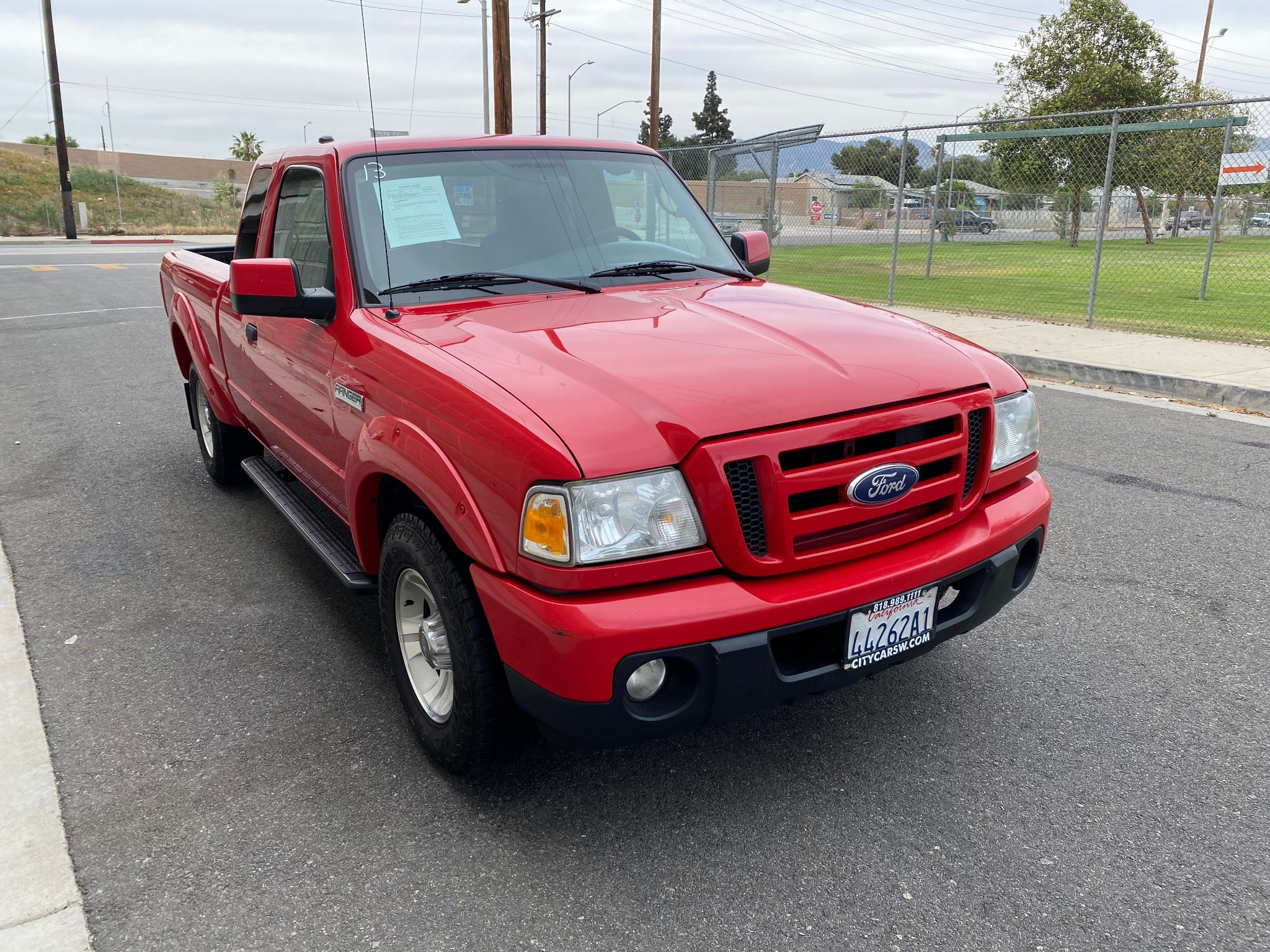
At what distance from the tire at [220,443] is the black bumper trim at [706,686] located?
3.66m

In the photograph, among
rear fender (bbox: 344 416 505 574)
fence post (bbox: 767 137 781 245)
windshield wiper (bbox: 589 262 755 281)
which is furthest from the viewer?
fence post (bbox: 767 137 781 245)

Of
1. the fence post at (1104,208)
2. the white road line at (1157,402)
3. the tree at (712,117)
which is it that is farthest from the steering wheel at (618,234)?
the tree at (712,117)

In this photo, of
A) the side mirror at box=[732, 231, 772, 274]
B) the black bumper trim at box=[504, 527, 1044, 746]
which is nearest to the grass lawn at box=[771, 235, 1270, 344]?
the side mirror at box=[732, 231, 772, 274]

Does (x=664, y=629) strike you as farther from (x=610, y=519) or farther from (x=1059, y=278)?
(x=1059, y=278)

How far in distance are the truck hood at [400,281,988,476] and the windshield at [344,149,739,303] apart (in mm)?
200

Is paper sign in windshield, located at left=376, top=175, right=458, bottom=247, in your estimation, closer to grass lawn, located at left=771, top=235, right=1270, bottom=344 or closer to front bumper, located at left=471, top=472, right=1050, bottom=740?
front bumper, located at left=471, top=472, right=1050, bottom=740

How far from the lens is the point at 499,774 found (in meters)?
2.90

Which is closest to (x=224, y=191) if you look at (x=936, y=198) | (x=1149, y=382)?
(x=936, y=198)

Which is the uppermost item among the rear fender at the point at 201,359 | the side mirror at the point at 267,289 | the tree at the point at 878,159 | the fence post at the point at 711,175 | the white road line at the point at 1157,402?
the tree at the point at 878,159

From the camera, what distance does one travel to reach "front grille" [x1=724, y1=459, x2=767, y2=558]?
2.36 metres

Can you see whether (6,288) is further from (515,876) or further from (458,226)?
(515,876)

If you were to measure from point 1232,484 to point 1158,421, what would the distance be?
1.68 meters

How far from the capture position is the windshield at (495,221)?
133 inches

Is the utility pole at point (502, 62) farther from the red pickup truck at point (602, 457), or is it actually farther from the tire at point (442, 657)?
the tire at point (442, 657)
